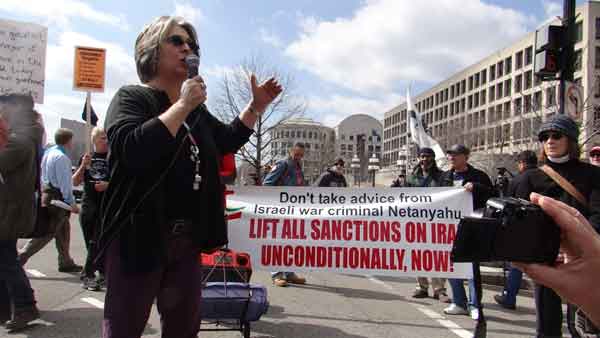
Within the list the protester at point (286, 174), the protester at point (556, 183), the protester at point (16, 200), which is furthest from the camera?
the protester at point (286, 174)

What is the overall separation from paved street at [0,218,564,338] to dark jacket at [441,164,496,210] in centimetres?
130

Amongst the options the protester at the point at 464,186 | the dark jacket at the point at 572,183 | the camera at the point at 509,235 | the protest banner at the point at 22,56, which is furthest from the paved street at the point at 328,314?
the camera at the point at 509,235

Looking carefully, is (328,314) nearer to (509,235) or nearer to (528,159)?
(528,159)

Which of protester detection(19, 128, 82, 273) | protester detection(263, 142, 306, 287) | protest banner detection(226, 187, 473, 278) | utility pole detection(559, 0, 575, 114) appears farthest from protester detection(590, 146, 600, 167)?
protester detection(19, 128, 82, 273)

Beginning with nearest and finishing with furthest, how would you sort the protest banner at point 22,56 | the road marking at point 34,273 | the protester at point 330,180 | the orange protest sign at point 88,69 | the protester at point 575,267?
the protester at point 575,267, the protest banner at point 22,56, the road marking at point 34,273, the protester at point 330,180, the orange protest sign at point 88,69

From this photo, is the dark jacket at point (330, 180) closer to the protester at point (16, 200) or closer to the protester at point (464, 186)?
the protester at point (464, 186)

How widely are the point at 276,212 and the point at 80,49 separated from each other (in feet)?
20.0

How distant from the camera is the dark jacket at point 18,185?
452 centimetres

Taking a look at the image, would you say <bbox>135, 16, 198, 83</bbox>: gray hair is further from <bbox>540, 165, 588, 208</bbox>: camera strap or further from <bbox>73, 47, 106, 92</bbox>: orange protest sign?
<bbox>73, 47, 106, 92</bbox>: orange protest sign

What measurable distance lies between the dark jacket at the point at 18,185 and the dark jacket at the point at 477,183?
4.59 m

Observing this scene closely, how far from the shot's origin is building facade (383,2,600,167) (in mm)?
29375

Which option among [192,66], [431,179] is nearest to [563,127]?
[431,179]

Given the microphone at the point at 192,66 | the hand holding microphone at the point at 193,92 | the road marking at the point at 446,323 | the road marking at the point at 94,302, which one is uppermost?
the microphone at the point at 192,66

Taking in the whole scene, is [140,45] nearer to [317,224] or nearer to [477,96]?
[317,224]
